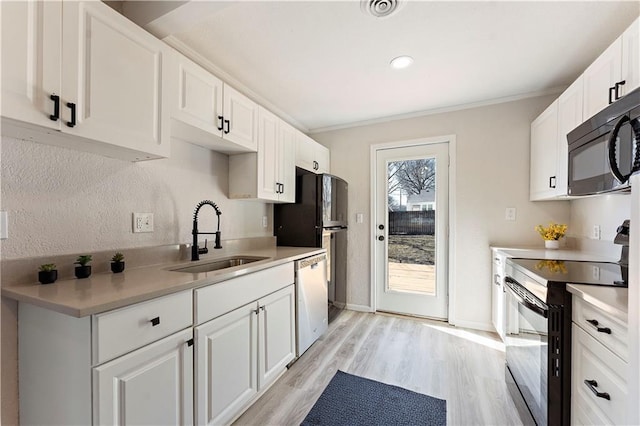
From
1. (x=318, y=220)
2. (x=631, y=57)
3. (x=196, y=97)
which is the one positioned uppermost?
(x=631, y=57)

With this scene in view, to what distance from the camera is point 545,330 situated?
122cm

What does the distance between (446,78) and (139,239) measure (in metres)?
2.67

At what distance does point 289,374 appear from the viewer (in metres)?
1.99

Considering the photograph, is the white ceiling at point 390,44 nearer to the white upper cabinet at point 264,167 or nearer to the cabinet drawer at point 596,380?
the white upper cabinet at point 264,167

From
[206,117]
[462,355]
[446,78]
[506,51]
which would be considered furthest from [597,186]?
[206,117]

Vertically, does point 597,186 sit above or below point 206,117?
below

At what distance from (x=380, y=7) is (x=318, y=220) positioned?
1730 millimetres

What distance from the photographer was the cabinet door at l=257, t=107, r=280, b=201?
2.21 m

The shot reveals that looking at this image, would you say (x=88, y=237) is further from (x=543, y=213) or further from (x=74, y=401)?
(x=543, y=213)

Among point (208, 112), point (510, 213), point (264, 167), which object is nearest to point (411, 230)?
point (510, 213)

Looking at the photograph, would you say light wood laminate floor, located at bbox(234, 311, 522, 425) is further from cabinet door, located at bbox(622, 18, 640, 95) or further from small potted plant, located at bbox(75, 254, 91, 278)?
cabinet door, located at bbox(622, 18, 640, 95)

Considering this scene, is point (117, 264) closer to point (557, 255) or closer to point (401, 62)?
point (401, 62)

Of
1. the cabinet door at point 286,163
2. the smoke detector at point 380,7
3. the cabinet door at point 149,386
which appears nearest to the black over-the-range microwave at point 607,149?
the smoke detector at point 380,7

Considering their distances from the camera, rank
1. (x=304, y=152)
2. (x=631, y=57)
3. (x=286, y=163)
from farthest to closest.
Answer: (x=304, y=152) < (x=286, y=163) < (x=631, y=57)
